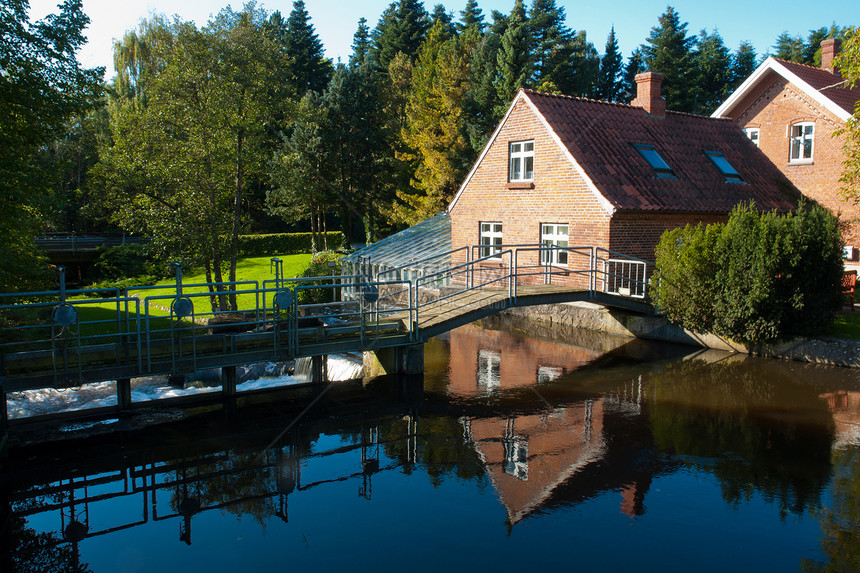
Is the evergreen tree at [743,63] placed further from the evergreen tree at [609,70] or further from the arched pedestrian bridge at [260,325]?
the arched pedestrian bridge at [260,325]

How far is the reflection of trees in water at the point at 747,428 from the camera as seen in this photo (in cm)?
864

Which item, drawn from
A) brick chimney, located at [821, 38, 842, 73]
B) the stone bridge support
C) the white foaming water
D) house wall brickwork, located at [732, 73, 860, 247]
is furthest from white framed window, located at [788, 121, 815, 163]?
the white foaming water

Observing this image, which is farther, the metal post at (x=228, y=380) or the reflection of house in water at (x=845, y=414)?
the metal post at (x=228, y=380)

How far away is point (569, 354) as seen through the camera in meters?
16.6

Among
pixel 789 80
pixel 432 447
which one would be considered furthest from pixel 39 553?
pixel 789 80

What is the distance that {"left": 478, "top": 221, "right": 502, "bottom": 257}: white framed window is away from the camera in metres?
22.0

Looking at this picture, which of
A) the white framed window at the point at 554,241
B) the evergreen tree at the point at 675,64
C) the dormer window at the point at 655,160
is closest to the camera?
the white framed window at the point at 554,241

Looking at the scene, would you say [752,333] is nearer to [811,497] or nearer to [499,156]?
[811,497]

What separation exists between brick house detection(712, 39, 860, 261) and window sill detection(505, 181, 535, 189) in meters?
10.4

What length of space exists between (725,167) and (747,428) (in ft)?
44.1

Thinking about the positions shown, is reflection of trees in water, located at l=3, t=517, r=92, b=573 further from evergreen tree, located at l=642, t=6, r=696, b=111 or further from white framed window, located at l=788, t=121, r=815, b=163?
evergreen tree, located at l=642, t=6, r=696, b=111

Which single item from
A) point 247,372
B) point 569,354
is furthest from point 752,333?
point 247,372

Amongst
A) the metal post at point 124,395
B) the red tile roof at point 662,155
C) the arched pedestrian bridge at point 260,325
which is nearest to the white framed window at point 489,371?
the arched pedestrian bridge at point 260,325

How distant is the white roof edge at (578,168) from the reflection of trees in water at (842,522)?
30.1 feet
